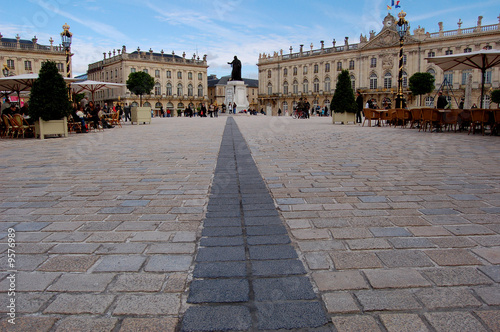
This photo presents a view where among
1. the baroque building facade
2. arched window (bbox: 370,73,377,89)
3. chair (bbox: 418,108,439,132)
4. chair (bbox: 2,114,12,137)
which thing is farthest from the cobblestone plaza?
arched window (bbox: 370,73,377,89)

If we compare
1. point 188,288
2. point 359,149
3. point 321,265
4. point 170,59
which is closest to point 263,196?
point 321,265

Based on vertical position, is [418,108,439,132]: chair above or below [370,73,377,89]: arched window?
below

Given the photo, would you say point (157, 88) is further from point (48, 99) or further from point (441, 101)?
point (441, 101)

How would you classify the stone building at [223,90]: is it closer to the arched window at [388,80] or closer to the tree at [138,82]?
the tree at [138,82]

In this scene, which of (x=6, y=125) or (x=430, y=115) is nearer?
(x=430, y=115)

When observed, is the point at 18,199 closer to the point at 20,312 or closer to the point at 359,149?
the point at 20,312

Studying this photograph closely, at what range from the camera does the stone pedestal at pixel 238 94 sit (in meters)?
42.5

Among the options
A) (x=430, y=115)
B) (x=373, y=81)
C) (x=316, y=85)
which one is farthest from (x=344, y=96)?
(x=316, y=85)

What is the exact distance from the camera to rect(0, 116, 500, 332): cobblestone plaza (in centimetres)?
177

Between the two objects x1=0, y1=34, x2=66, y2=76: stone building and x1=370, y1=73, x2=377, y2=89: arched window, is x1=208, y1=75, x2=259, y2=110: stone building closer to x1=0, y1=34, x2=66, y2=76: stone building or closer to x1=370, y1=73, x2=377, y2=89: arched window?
x1=370, y1=73, x2=377, y2=89: arched window

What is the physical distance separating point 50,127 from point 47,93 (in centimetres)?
119

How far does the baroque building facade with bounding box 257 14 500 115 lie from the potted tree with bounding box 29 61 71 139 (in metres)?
43.5

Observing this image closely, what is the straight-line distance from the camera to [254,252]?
245 centimetres

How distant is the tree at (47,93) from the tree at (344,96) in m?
12.0
